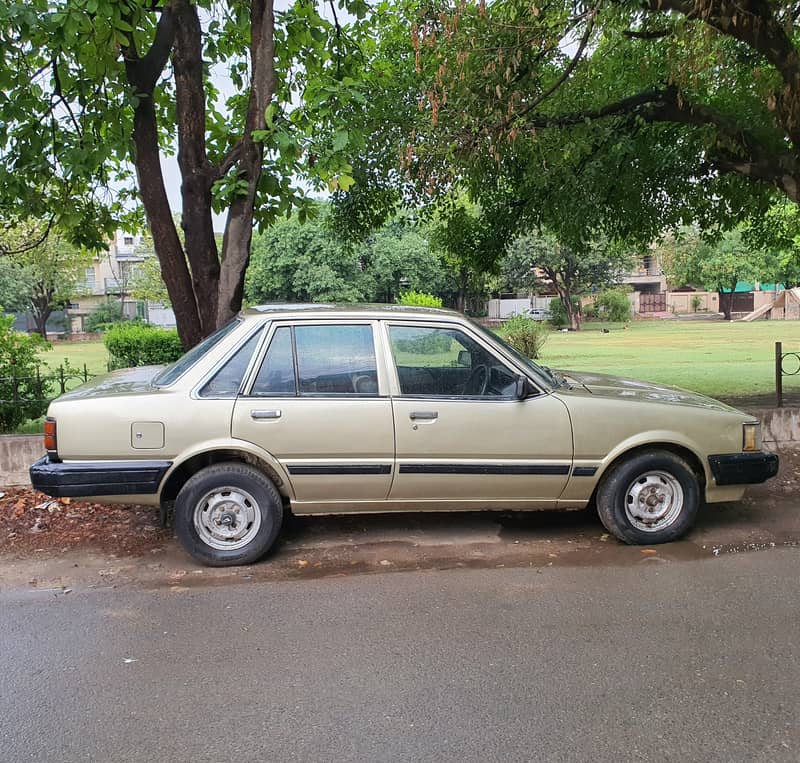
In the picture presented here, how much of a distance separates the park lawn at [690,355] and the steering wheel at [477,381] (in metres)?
5.57

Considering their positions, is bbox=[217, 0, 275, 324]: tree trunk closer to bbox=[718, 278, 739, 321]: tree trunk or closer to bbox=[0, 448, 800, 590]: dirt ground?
bbox=[0, 448, 800, 590]: dirt ground

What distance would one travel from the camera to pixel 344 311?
5.14m

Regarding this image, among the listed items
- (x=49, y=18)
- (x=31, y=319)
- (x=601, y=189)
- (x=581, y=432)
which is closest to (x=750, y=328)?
(x=601, y=189)

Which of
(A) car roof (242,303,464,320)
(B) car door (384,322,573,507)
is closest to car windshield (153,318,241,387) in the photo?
(A) car roof (242,303,464,320)

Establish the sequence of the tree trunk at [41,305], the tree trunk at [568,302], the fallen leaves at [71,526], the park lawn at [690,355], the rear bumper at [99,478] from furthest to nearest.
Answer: the tree trunk at [41,305]
the tree trunk at [568,302]
the park lawn at [690,355]
the fallen leaves at [71,526]
the rear bumper at [99,478]

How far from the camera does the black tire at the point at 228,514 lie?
4766 millimetres

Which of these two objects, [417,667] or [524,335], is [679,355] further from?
[417,667]

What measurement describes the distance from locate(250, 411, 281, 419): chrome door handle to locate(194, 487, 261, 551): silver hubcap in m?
0.50

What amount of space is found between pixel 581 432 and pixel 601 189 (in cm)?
520

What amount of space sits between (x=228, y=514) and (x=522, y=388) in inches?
84.5

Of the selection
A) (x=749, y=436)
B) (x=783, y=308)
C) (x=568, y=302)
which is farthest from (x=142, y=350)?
(x=783, y=308)

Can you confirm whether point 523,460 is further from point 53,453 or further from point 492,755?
point 53,453

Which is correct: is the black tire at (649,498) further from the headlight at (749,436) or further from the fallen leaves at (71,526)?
the fallen leaves at (71,526)

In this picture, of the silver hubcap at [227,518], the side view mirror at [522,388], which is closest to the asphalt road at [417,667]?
the silver hubcap at [227,518]
